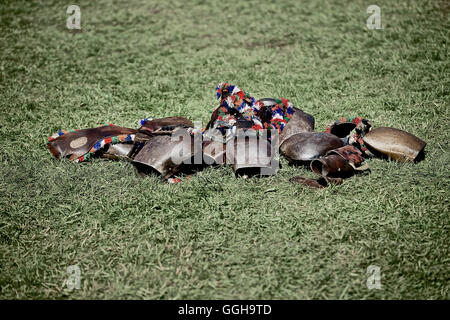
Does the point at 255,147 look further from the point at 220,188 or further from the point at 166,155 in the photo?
the point at 166,155

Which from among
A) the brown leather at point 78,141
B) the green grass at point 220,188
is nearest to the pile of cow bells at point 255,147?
the brown leather at point 78,141

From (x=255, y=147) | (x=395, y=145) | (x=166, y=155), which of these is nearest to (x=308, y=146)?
(x=255, y=147)

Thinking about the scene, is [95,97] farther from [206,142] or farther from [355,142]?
[355,142]

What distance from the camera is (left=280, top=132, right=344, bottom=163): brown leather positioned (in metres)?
4.47

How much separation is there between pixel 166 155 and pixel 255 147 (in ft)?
2.96

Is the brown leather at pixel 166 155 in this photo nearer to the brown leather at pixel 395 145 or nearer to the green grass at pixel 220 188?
the green grass at pixel 220 188

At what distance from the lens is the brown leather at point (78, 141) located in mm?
4836

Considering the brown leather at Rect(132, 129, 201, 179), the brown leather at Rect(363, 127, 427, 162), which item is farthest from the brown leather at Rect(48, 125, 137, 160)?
the brown leather at Rect(363, 127, 427, 162)

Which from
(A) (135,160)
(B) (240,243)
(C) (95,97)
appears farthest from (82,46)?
(B) (240,243)

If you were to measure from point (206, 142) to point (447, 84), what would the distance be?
400 centimetres

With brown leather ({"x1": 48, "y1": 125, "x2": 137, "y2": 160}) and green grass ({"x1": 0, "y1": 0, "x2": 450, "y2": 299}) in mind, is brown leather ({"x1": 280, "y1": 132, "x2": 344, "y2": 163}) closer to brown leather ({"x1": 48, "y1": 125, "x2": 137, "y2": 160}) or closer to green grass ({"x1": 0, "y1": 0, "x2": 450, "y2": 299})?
green grass ({"x1": 0, "y1": 0, "x2": 450, "y2": 299})

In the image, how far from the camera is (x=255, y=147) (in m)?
4.37

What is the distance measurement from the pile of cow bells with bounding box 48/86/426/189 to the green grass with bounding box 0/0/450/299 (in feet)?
0.46

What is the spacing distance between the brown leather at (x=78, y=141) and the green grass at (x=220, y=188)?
17 centimetres
